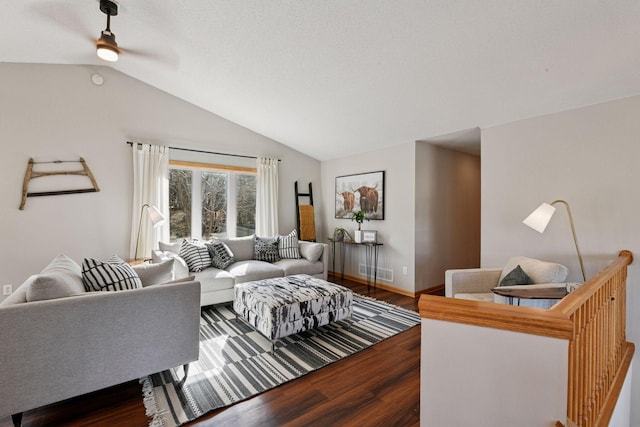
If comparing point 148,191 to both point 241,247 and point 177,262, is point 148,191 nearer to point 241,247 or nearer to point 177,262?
point 177,262

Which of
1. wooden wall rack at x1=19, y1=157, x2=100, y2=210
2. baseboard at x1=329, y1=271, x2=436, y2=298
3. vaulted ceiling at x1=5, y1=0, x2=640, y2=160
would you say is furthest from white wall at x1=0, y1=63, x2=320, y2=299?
baseboard at x1=329, y1=271, x2=436, y2=298

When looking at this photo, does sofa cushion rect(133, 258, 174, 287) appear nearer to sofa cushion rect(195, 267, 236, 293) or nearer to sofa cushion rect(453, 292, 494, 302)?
sofa cushion rect(195, 267, 236, 293)

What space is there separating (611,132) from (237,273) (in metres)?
4.03

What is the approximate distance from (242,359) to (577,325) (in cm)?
225

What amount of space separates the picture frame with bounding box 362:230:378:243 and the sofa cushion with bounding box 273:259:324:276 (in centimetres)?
84

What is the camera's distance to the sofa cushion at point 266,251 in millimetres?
4243

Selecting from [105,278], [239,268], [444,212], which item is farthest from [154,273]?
[444,212]

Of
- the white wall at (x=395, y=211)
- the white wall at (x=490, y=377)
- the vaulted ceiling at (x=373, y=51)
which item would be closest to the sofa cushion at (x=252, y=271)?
the white wall at (x=395, y=211)

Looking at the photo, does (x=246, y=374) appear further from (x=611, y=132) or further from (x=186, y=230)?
(x=611, y=132)

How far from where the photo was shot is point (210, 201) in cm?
463

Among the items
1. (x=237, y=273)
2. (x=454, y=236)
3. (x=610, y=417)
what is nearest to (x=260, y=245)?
(x=237, y=273)

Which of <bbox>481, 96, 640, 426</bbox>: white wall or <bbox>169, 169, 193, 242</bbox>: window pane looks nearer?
<bbox>481, 96, 640, 426</bbox>: white wall

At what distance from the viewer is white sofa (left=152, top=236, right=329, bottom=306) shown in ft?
11.3

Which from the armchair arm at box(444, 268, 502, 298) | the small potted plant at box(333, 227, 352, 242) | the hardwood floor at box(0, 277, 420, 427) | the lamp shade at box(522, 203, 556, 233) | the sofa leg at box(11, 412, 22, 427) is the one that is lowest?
the hardwood floor at box(0, 277, 420, 427)
